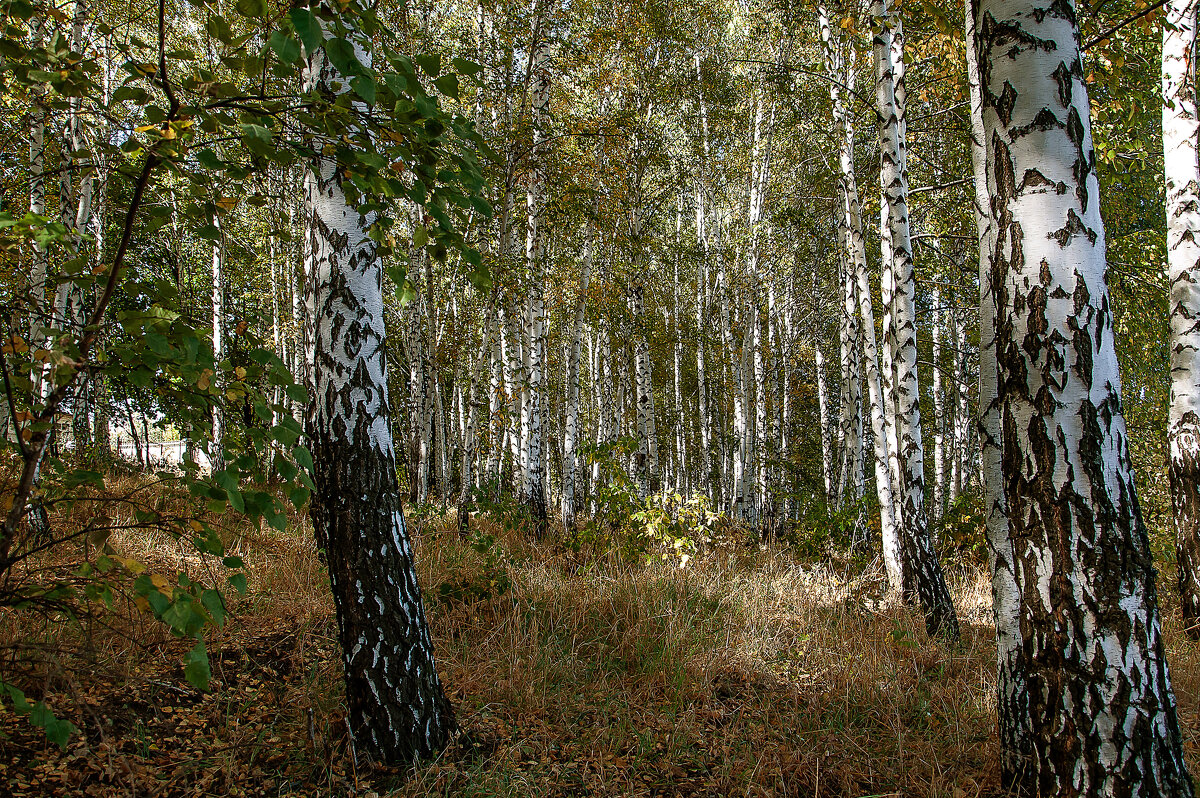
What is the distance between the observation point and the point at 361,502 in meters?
2.68

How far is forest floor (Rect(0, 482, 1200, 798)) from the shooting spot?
2.60 meters

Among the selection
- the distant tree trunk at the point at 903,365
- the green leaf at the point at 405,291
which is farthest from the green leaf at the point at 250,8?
the distant tree trunk at the point at 903,365

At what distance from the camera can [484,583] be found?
4.44m

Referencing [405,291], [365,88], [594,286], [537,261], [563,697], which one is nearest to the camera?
[365,88]

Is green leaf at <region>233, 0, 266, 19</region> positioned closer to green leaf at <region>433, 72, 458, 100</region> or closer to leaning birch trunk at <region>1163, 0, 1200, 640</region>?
green leaf at <region>433, 72, 458, 100</region>

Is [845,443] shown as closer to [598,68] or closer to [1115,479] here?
[598,68]

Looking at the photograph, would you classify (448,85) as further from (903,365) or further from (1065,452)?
(903,365)

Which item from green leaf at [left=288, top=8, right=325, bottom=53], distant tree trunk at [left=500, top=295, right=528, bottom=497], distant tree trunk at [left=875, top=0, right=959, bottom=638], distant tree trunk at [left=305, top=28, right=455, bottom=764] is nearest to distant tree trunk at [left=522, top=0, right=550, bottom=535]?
distant tree trunk at [left=500, top=295, right=528, bottom=497]

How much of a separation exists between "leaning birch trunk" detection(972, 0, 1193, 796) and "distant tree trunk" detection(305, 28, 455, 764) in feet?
8.11

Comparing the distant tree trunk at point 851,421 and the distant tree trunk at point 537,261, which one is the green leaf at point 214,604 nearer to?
the distant tree trunk at point 537,261

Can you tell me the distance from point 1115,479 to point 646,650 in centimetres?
281

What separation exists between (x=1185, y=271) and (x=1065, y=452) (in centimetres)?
405

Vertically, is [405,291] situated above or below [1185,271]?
below

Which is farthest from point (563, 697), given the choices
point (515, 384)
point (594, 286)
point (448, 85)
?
point (594, 286)
